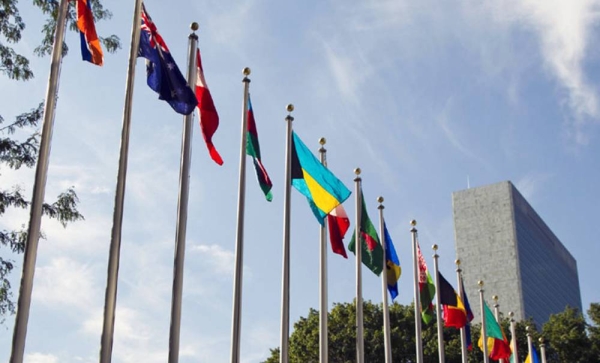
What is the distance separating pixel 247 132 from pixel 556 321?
3489 cm

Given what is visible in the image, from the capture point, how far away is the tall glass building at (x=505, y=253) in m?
185

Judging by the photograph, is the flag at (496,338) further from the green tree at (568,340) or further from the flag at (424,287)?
the green tree at (568,340)

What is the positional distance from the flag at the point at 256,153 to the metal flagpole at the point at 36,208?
6.03m

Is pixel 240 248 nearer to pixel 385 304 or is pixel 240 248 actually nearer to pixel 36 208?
pixel 36 208

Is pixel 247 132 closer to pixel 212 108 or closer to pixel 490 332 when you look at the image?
pixel 212 108

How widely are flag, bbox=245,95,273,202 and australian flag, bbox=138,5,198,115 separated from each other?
3.63 meters

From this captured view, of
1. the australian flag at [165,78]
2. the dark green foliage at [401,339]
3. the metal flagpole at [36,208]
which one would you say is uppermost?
the dark green foliage at [401,339]

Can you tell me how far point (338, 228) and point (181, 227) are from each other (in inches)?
303

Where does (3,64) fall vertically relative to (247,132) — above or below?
above

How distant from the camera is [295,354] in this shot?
4866 cm

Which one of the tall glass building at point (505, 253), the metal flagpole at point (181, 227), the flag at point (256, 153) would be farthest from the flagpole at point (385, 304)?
the tall glass building at point (505, 253)

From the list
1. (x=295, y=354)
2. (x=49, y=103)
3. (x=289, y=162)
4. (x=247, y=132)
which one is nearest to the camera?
(x=49, y=103)

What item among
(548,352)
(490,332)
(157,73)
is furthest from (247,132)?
(548,352)

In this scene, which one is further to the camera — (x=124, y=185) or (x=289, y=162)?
(x=289, y=162)
